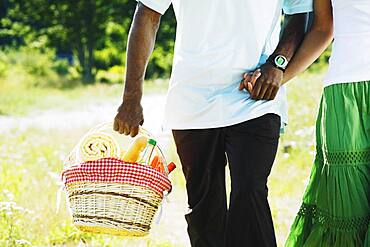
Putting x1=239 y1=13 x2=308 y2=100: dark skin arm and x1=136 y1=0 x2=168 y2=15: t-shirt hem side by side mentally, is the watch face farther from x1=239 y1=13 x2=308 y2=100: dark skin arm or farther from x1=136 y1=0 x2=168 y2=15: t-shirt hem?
x1=136 y1=0 x2=168 y2=15: t-shirt hem

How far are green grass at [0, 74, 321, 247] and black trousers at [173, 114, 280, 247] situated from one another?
1.29m

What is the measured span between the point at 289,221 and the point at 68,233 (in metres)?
1.65

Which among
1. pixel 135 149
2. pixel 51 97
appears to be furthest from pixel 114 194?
pixel 51 97

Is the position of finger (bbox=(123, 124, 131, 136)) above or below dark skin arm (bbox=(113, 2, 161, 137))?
below

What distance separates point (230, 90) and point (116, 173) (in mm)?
651

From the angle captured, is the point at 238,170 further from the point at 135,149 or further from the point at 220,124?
the point at 135,149

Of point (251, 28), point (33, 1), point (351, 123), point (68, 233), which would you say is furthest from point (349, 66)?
point (33, 1)

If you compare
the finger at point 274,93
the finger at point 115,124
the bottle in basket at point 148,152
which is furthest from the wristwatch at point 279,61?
the finger at point 115,124

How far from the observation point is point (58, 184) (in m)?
6.50

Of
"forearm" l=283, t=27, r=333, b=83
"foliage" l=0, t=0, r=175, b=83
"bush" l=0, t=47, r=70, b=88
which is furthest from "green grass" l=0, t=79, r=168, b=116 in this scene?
"forearm" l=283, t=27, r=333, b=83

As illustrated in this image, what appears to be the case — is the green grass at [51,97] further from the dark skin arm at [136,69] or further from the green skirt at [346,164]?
the green skirt at [346,164]

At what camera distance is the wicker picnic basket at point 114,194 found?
3.76 meters

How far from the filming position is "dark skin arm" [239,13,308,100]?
12.3 ft

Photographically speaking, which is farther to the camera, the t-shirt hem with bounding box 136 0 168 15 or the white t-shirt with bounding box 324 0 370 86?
the t-shirt hem with bounding box 136 0 168 15
